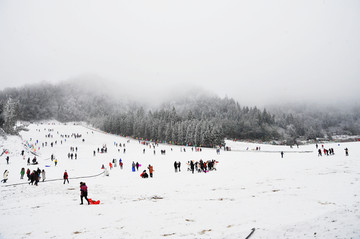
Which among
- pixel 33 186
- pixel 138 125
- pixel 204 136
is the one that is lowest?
pixel 33 186

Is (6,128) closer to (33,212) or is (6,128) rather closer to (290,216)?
(33,212)

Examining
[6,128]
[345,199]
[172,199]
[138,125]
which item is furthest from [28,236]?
[138,125]

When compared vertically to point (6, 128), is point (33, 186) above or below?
below

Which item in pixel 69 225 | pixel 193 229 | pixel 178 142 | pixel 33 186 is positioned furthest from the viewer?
pixel 178 142

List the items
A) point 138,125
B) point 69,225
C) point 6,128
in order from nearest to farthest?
point 69,225 < point 6,128 < point 138,125

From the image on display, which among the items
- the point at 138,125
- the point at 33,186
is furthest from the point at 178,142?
the point at 33,186

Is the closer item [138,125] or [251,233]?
[251,233]

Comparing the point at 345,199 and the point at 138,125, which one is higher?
the point at 138,125

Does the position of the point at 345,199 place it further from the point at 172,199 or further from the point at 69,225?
the point at 69,225

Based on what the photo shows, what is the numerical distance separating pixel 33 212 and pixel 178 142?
6624 centimetres

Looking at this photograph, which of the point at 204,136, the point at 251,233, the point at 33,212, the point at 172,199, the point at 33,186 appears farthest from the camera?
the point at 204,136

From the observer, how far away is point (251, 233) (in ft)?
19.9

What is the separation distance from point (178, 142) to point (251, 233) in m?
70.7

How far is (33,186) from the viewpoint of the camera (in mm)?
18703
